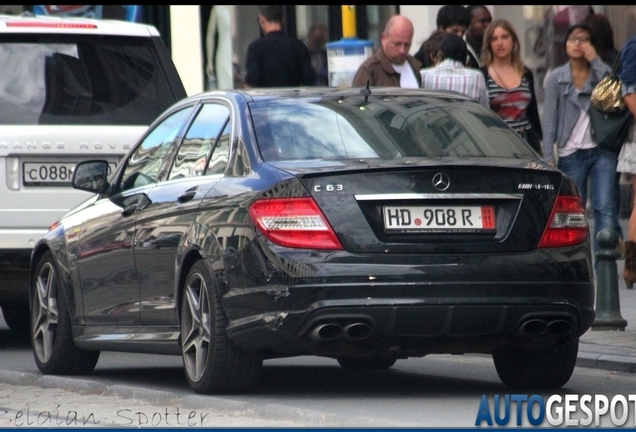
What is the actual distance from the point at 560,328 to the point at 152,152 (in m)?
2.71

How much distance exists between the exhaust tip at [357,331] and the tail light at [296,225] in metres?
0.37

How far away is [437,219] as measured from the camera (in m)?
7.68

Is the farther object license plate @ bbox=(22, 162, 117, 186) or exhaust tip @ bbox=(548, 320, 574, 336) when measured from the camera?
license plate @ bbox=(22, 162, 117, 186)

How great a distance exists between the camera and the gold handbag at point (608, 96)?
1270cm

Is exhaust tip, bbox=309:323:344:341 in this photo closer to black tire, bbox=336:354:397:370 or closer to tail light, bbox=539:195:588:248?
tail light, bbox=539:195:588:248

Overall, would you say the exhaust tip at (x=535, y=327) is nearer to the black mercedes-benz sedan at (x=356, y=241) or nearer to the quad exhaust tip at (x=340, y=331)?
the black mercedes-benz sedan at (x=356, y=241)

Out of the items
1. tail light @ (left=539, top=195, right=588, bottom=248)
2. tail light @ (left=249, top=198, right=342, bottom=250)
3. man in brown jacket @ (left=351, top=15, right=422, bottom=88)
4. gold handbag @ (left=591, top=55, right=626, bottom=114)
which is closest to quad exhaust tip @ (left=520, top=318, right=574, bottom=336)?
tail light @ (left=539, top=195, right=588, bottom=248)

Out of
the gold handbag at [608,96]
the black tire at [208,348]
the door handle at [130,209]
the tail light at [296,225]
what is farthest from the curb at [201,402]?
the gold handbag at [608,96]

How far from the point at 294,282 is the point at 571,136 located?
259 inches

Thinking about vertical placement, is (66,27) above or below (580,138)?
above

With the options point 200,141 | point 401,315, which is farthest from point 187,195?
point 401,315

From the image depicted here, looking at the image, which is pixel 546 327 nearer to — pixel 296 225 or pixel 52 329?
pixel 296 225

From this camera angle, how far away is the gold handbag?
12703 millimetres

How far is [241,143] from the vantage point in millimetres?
8234
